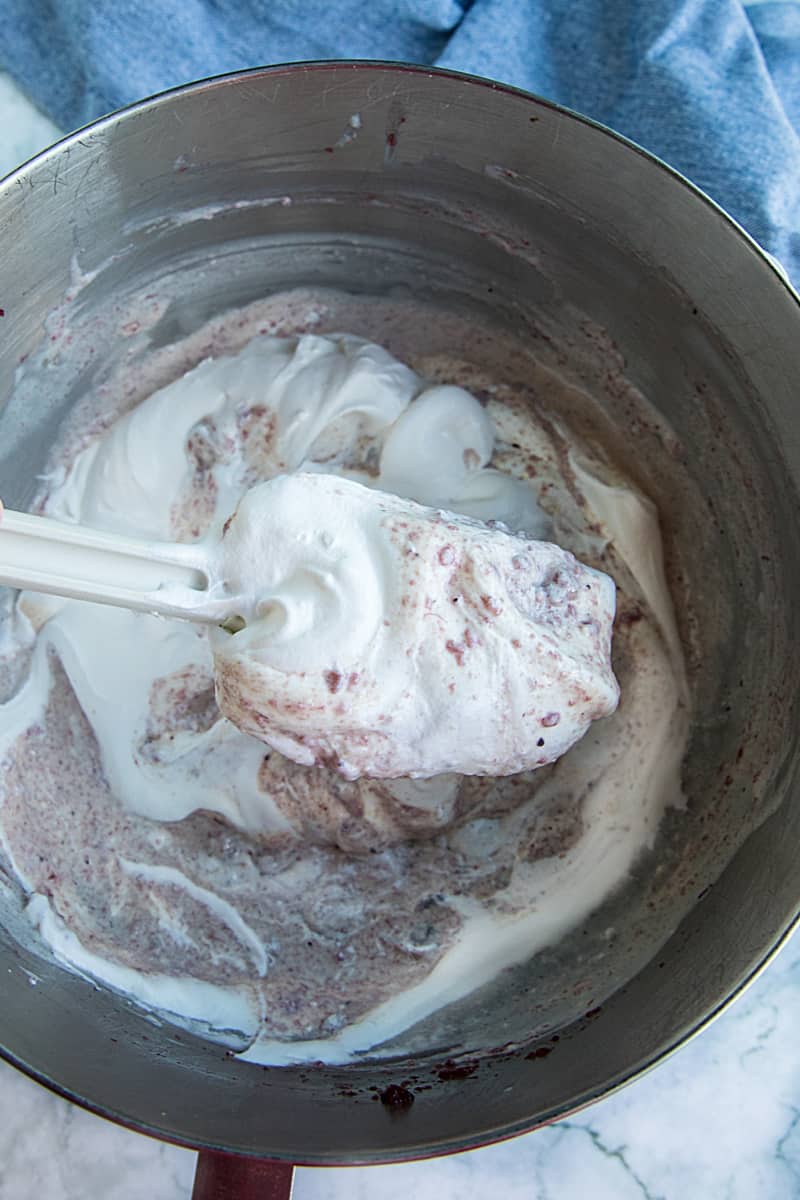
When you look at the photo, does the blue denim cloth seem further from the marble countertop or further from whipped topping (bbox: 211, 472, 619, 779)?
the marble countertop

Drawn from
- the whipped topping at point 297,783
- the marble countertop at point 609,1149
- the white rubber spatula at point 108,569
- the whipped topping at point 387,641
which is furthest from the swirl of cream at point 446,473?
the marble countertop at point 609,1149

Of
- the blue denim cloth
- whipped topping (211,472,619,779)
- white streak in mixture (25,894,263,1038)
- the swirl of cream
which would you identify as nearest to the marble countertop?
white streak in mixture (25,894,263,1038)

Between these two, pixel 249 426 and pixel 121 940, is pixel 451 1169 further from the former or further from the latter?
pixel 249 426

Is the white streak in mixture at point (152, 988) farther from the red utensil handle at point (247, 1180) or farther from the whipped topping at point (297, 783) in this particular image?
the red utensil handle at point (247, 1180)

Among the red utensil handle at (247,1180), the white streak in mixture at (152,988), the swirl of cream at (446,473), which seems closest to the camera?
the red utensil handle at (247,1180)

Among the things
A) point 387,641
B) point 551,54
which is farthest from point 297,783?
point 551,54

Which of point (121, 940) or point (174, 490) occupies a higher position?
point (174, 490)

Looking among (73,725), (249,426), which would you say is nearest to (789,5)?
(249,426)
